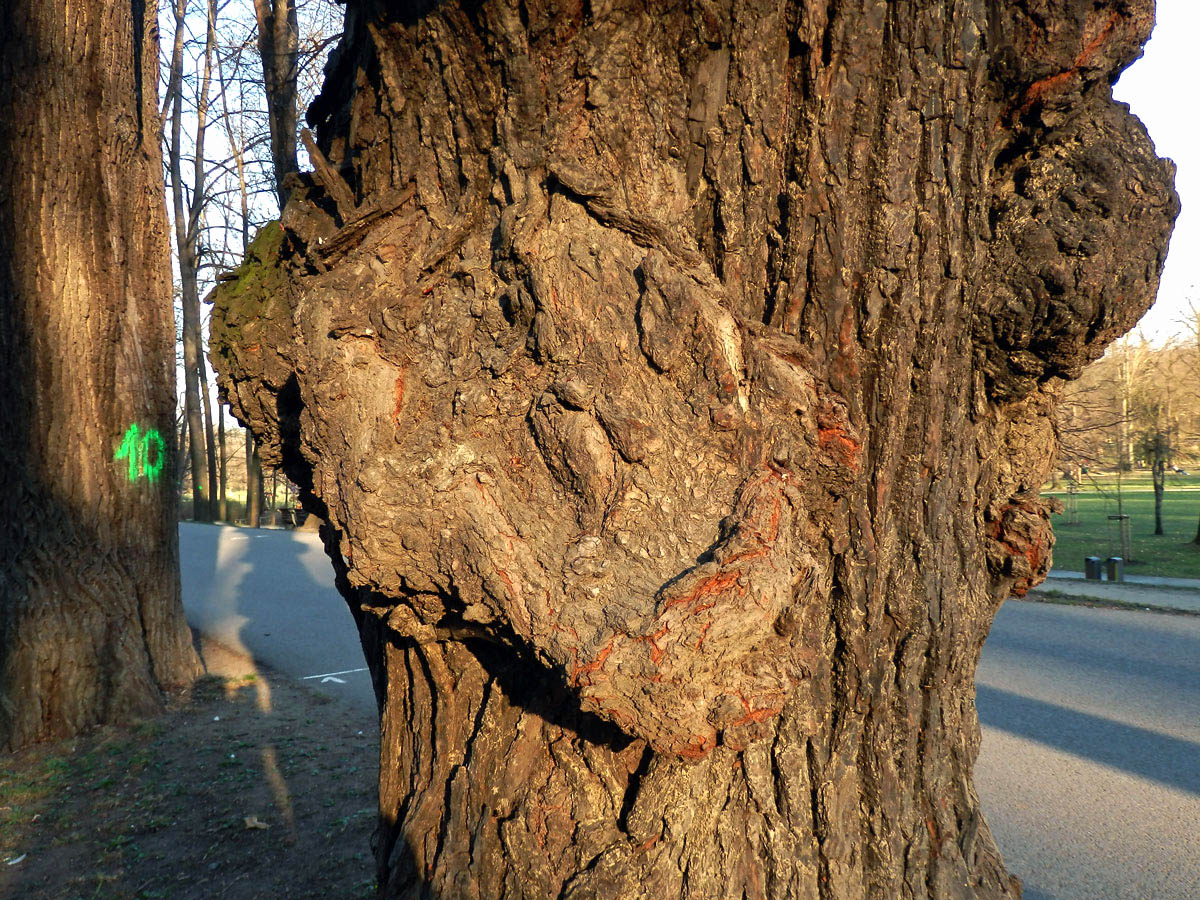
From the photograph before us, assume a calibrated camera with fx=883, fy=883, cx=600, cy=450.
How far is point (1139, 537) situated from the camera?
22.7m

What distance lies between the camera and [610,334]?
5.99ft

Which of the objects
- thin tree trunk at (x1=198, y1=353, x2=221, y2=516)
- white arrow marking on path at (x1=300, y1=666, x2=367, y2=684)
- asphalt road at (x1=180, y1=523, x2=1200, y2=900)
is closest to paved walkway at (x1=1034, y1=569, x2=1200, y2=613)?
asphalt road at (x1=180, y1=523, x2=1200, y2=900)

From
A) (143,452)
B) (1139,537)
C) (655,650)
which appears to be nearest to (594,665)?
(655,650)

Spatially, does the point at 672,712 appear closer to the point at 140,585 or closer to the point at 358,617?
the point at 358,617

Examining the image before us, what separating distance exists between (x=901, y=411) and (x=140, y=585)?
5.42 m

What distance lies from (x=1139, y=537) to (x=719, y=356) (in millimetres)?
25079

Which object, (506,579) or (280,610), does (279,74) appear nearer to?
(280,610)

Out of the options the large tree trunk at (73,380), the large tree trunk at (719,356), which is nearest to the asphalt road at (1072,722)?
the large tree trunk at (73,380)

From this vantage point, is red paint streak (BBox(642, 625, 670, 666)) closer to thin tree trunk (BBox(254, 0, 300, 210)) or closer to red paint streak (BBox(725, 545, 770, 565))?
red paint streak (BBox(725, 545, 770, 565))

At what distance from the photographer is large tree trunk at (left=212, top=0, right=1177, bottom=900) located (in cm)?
178

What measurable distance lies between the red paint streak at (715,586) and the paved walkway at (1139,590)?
11693mm

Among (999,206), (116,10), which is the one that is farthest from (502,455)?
(116,10)

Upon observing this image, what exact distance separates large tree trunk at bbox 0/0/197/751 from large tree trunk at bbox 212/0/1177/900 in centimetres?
418

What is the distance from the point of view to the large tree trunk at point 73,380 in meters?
5.25
